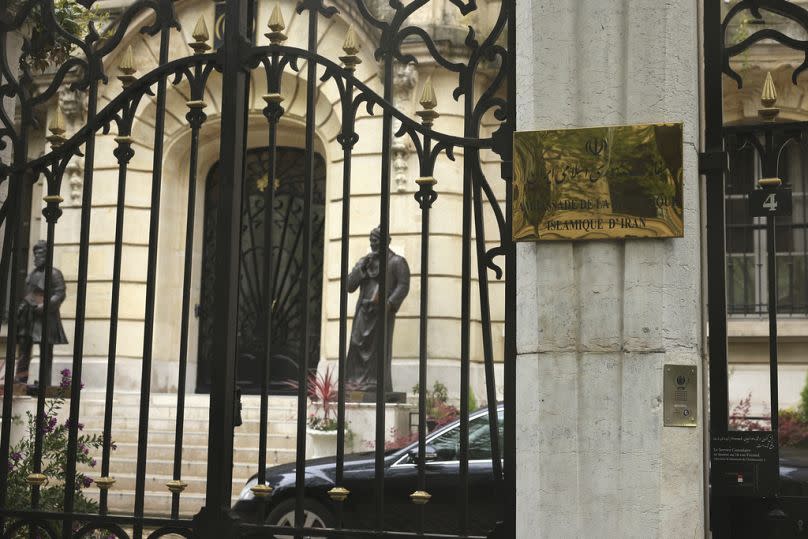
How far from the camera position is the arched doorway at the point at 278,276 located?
17.2m

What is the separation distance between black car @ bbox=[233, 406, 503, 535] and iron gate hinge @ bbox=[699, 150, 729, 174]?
4447mm

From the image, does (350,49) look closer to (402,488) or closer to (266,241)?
(266,241)

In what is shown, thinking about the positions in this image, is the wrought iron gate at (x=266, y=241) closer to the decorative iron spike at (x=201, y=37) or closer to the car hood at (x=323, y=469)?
the decorative iron spike at (x=201, y=37)

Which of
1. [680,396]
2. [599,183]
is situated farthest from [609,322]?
[599,183]

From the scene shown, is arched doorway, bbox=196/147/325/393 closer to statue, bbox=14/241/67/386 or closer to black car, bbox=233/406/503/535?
statue, bbox=14/241/67/386

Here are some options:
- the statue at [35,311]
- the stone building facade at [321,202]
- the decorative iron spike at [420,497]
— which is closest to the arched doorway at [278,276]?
the stone building facade at [321,202]

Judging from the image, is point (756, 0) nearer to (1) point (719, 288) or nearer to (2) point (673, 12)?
(2) point (673, 12)

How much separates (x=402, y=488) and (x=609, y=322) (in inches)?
191

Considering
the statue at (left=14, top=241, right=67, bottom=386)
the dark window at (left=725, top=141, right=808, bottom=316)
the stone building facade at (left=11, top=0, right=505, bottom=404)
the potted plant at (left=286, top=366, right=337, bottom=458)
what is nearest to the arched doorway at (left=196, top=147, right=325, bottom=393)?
the stone building facade at (left=11, top=0, right=505, bottom=404)

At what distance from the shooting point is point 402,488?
29.9ft

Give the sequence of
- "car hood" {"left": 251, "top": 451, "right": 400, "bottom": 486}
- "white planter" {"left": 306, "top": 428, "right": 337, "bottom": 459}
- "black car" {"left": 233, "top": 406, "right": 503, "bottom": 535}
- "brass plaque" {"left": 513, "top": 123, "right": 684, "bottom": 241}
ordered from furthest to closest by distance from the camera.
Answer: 1. "white planter" {"left": 306, "top": 428, "right": 337, "bottom": 459}
2. "car hood" {"left": 251, "top": 451, "right": 400, "bottom": 486}
3. "black car" {"left": 233, "top": 406, "right": 503, "bottom": 535}
4. "brass plaque" {"left": 513, "top": 123, "right": 684, "bottom": 241}

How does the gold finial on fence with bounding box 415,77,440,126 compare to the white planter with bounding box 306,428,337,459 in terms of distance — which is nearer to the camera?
the gold finial on fence with bounding box 415,77,440,126

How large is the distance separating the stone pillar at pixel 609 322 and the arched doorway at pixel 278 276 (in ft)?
39.7

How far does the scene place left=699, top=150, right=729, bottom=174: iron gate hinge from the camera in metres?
4.85
